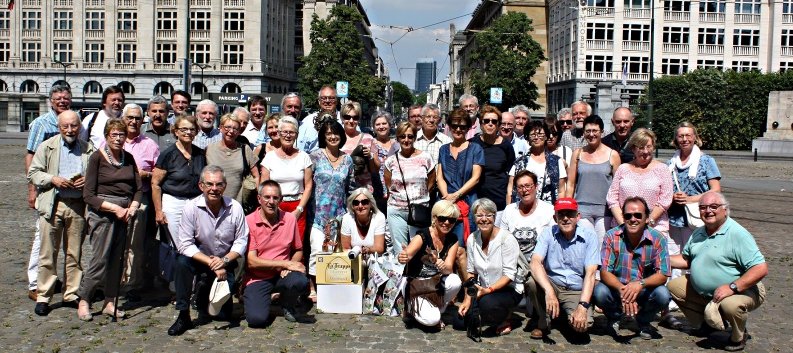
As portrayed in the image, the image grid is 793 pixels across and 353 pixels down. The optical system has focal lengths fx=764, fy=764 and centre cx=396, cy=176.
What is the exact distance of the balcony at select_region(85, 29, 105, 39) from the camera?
74.9m

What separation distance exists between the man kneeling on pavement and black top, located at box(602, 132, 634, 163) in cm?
154

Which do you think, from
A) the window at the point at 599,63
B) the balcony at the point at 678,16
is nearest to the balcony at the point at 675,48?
the balcony at the point at 678,16

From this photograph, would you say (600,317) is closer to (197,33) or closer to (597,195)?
(597,195)

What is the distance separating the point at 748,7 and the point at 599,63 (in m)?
13.8

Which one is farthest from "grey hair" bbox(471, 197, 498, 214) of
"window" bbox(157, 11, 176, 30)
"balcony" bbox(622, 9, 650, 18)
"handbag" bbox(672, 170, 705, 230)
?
"window" bbox(157, 11, 176, 30)

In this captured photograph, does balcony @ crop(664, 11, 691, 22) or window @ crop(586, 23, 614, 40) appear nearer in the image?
balcony @ crop(664, 11, 691, 22)

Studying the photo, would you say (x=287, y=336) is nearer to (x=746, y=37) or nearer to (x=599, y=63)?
(x=599, y=63)

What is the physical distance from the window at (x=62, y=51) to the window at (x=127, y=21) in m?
5.38

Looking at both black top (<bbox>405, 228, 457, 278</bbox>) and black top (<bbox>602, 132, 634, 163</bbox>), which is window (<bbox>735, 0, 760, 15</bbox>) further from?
black top (<bbox>405, 228, 457, 278</bbox>)

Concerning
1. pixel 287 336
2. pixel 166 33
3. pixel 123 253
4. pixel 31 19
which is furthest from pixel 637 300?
pixel 31 19

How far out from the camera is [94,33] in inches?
2955

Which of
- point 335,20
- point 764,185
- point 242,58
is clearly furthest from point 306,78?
point 764,185

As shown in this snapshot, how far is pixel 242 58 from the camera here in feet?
246

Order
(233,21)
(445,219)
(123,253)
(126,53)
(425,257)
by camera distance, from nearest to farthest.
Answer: (445,219) < (425,257) < (123,253) < (126,53) < (233,21)
